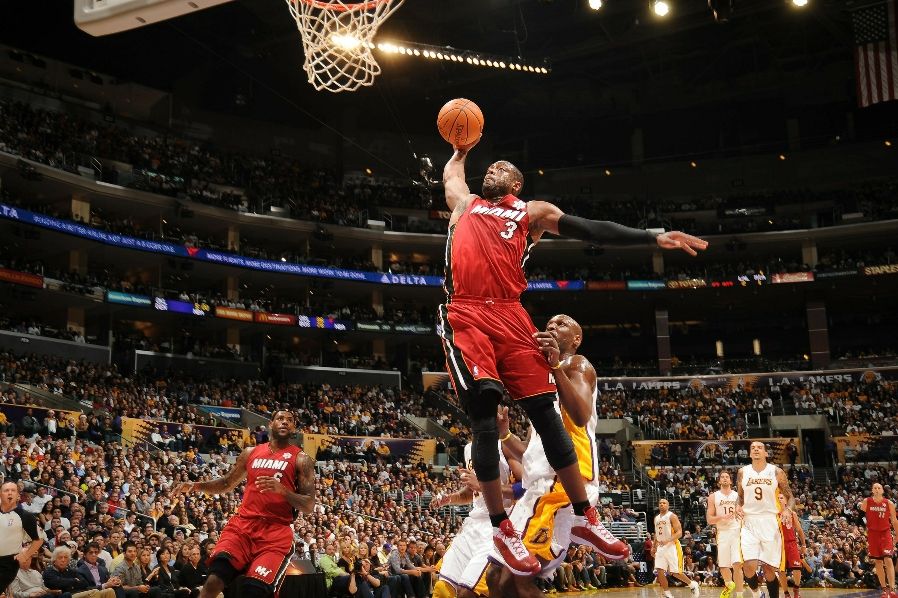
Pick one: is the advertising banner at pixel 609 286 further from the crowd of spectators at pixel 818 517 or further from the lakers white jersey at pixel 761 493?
the lakers white jersey at pixel 761 493

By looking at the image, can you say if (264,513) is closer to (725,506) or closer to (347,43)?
(725,506)

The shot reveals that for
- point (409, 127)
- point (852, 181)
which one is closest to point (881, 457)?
point (852, 181)

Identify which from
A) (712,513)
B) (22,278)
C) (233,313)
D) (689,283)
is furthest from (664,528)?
(689,283)

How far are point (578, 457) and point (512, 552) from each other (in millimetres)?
1307

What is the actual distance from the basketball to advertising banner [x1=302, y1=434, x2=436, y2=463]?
2407cm

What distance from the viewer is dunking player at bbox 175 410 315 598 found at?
7316mm

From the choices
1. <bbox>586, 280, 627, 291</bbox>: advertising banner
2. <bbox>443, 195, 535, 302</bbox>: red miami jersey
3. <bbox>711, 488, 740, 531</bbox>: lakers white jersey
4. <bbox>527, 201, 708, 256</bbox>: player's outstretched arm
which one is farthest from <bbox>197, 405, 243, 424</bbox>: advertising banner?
<bbox>527, 201, 708, 256</bbox>: player's outstretched arm

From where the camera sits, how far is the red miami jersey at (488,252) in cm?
551

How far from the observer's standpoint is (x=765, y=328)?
49.0m

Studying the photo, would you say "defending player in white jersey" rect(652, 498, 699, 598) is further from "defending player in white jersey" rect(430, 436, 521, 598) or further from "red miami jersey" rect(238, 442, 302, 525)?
"red miami jersey" rect(238, 442, 302, 525)

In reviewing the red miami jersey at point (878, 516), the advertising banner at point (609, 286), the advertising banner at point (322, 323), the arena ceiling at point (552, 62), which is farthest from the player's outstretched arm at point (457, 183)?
the advertising banner at point (609, 286)

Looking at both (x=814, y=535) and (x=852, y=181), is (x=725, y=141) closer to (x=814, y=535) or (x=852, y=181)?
(x=852, y=181)

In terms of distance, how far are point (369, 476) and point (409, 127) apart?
2511cm

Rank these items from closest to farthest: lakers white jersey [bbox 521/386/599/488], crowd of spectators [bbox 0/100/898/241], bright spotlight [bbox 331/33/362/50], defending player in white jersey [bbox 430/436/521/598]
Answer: lakers white jersey [bbox 521/386/599/488], defending player in white jersey [bbox 430/436/521/598], bright spotlight [bbox 331/33/362/50], crowd of spectators [bbox 0/100/898/241]
